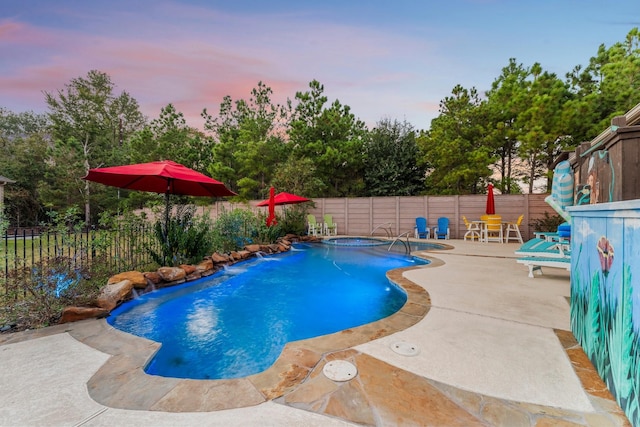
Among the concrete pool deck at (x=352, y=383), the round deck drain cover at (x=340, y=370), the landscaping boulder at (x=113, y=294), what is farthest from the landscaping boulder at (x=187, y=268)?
the round deck drain cover at (x=340, y=370)

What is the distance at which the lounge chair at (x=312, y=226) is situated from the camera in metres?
13.0

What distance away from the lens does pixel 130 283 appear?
14.0 ft

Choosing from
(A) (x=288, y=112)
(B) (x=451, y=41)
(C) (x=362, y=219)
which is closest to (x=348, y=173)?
(C) (x=362, y=219)

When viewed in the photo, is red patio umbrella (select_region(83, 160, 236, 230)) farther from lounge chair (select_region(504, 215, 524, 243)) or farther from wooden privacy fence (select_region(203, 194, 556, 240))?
lounge chair (select_region(504, 215, 524, 243))

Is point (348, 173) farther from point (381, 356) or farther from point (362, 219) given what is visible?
point (381, 356)

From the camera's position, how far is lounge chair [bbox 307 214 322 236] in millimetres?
12969

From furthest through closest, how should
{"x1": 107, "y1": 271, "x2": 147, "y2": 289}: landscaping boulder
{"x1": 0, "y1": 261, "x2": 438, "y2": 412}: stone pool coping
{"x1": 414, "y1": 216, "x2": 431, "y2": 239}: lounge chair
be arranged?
{"x1": 414, "y1": 216, "x2": 431, "y2": 239}: lounge chair < {"x1": 107, "y1": 271, "x2": 147, "y2": 289}: landscaping boulder < {"x1": 0, "y1": 261, "x2": 438, "y2": 412}: stone pool coping

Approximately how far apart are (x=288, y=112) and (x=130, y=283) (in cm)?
2042

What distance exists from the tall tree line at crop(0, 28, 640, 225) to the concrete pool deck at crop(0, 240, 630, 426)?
12.2 meters

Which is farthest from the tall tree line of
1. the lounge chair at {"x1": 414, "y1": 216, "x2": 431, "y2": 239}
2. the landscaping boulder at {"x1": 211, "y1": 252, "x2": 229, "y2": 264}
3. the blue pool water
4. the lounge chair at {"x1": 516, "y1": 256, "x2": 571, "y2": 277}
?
the lounge chair at {"x1": 516, "y1": 256, "x2": 571, "y2": 277}

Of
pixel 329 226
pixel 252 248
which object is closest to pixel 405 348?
pixel 252 248

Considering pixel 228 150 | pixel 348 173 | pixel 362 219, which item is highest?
pixel 228 150

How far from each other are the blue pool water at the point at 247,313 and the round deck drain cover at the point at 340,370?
2.73ft

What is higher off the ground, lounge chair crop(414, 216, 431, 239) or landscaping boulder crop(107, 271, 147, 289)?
lounge chair crop(414, 216, 431, 239)
